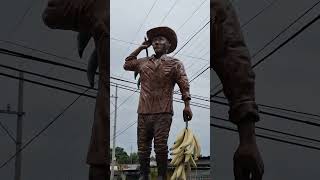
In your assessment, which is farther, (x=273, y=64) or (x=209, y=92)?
(x=273, y=64)

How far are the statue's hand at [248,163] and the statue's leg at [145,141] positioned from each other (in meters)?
0.29

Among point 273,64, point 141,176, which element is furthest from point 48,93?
point 273,64

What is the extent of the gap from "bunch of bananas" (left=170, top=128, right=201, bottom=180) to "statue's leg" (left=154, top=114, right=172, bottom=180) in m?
0.04

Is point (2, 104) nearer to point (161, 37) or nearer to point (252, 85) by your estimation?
point (161, 37)

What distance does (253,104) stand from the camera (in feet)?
7.40

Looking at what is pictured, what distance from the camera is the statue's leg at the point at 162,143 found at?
83.5 inches

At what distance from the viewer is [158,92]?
215 cm

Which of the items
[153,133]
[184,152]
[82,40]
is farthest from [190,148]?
[82,40]

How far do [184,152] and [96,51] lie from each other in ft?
1.31

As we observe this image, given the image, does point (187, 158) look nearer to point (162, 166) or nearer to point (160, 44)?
point (162, 166)

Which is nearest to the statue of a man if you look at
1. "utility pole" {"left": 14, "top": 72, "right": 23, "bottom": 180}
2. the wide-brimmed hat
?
the wide-brimmed hat

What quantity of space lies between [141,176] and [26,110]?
0.42 m

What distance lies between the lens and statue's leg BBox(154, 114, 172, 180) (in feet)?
6.96

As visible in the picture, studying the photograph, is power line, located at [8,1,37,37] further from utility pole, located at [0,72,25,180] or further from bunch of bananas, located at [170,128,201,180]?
bunch of bananas, located at [170,128,201,180]
